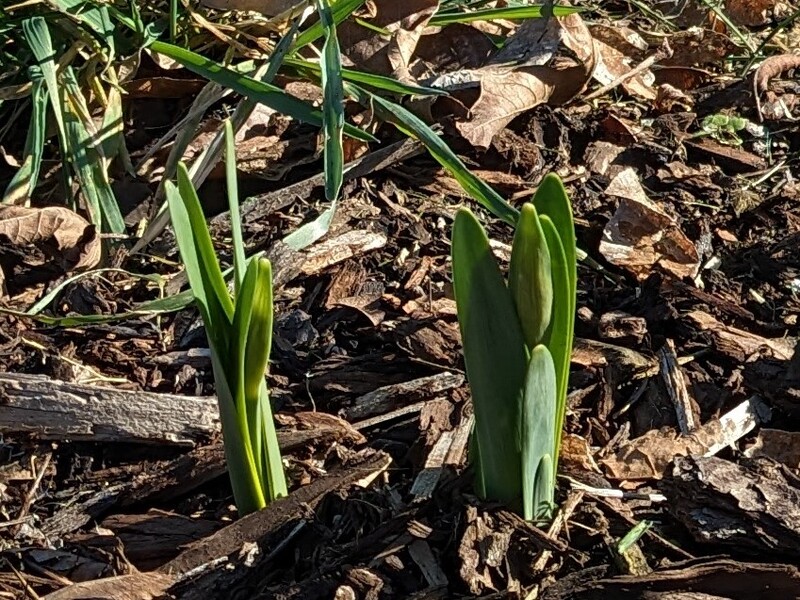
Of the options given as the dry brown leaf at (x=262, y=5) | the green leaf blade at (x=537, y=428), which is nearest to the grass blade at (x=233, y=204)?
the green leaf blade at (x=537, y=428)

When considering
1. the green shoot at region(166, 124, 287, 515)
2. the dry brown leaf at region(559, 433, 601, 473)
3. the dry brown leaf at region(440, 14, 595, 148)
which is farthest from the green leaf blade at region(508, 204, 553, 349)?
the dry brown leaf at region(440, 14, 595, 148)

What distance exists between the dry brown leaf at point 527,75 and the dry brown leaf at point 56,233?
35.0 inches

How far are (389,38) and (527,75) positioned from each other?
1.19 ft

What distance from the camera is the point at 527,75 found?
262 cm

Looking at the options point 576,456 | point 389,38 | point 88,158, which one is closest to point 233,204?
point 576,456

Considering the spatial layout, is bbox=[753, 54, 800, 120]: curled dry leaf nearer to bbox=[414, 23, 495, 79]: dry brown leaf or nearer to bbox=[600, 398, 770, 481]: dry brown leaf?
bbox=[414, 23, 495, 79]: dry brown leaf

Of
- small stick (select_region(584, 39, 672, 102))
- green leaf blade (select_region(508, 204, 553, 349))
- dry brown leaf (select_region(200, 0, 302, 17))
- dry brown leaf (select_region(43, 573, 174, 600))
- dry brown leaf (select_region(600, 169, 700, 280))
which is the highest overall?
dry brown leaf (select_region(200, 0, 302, 17))

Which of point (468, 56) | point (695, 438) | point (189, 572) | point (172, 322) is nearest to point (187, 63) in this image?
point (172, 322)

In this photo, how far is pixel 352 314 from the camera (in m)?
2.19

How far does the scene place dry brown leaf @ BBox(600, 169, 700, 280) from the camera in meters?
2.32

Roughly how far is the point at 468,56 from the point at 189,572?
1688 mm

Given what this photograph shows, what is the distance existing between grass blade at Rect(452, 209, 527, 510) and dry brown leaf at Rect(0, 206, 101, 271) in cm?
115

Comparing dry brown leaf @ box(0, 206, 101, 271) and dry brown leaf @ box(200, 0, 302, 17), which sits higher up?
dry brown leaf @ box(200, 0, 302, 17)

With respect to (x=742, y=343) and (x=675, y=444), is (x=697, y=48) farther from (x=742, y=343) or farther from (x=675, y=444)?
(x=675, y=444)
